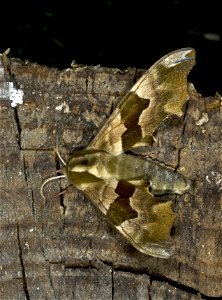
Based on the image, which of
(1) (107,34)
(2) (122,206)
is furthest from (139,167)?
(1) (107,34)

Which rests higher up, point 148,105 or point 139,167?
point 148,105

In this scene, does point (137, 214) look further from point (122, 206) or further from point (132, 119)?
point (132, 119)

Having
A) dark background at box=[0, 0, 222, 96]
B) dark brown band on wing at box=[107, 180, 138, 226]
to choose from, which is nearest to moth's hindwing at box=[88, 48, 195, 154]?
dark brown band on wing at box=[107, 180, 138, 226]

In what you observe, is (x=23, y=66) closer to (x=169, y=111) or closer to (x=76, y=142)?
(x=76, y=142)

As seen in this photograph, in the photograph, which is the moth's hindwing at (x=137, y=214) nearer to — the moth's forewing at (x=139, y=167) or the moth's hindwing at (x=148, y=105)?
the moth's forewing at (x=139, y=167)

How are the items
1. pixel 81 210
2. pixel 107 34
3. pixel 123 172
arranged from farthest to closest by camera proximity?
pixel 107 34
pixel 123 172
pixel 81 210

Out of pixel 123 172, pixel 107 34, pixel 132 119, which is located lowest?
pixel 123 172
